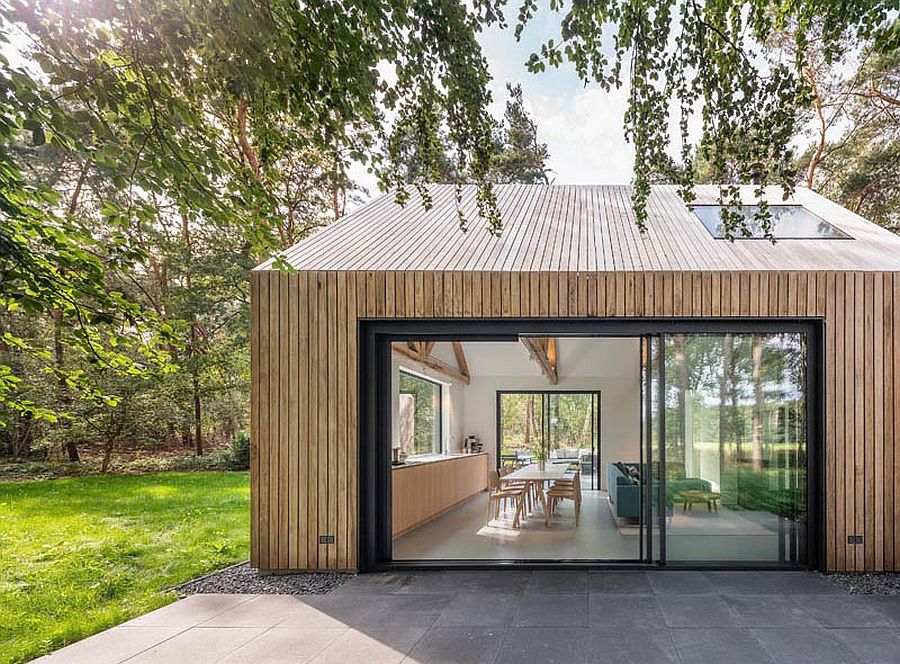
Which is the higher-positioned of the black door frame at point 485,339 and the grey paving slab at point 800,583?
the black door frame at point 485,339

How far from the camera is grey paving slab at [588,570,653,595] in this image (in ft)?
16.8

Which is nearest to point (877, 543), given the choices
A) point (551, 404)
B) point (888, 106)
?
point (551, 404)

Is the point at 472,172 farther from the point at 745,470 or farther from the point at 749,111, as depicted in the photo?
the point at 745,470

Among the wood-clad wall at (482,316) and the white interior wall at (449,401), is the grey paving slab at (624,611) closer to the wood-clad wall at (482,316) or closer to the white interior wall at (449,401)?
the wood-clad wall at (482,316)

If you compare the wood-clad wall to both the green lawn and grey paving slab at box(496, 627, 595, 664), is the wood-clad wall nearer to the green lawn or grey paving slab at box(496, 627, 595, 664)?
the green lawn

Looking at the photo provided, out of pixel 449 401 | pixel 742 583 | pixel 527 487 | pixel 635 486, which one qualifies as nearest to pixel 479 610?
pixel 742 583

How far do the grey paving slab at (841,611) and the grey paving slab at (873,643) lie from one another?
4.9 inches

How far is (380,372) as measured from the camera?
19.7 feet

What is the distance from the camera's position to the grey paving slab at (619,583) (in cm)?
511

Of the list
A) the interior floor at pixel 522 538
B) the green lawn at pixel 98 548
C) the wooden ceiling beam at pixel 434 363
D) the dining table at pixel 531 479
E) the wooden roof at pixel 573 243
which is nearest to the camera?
the green lawn at pixel 98 548

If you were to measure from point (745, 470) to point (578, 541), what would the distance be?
225 centimetres

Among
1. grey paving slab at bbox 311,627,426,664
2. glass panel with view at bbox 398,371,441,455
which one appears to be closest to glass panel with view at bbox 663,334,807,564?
grey paving slab at bbox 311,627,426,664

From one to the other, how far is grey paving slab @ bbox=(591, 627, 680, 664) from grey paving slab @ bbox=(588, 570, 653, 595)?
0.87 meters

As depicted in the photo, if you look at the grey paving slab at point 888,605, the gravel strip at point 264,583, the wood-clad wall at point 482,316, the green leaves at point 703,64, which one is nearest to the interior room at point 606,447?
the wood-clad wall at point 482,316
